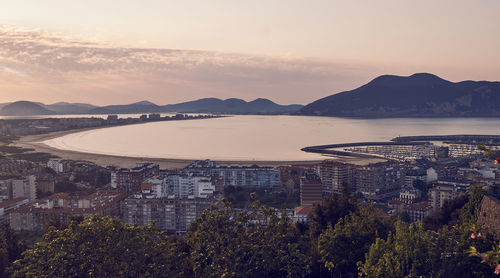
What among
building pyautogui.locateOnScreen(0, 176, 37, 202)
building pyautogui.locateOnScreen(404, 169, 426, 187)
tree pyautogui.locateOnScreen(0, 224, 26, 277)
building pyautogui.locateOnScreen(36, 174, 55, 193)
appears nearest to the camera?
tree pyautogui.locateOnScreen(0, 224, 26, 277)

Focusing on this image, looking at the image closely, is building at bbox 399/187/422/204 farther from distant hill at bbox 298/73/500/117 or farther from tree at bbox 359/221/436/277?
distant hill at bbox 298/73/500/117

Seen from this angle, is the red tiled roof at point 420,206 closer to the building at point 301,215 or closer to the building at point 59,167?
the building at point 301,215

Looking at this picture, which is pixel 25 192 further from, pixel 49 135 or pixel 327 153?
pixel 49 135

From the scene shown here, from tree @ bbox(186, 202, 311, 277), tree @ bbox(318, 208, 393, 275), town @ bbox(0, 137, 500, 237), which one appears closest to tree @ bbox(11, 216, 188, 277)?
tree @ bbox(186, 202, 311, 277)

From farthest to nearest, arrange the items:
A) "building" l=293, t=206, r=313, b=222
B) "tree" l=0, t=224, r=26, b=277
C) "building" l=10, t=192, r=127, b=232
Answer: "building" l=10, t=192, r=127, b=232 → "building" l=293, t=206, r=313, b=222 → "tree" l=0, t=224, r=26, b=277

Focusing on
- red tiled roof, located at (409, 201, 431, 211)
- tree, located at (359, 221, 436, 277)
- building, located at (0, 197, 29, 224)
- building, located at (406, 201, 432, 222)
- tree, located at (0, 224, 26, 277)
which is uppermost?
tree, located at (359, 221, 436, 277)

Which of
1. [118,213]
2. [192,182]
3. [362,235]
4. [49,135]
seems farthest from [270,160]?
[49,135]

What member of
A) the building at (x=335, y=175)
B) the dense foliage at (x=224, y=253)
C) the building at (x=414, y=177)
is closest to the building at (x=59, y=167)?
the building at (x=335, y=175)
